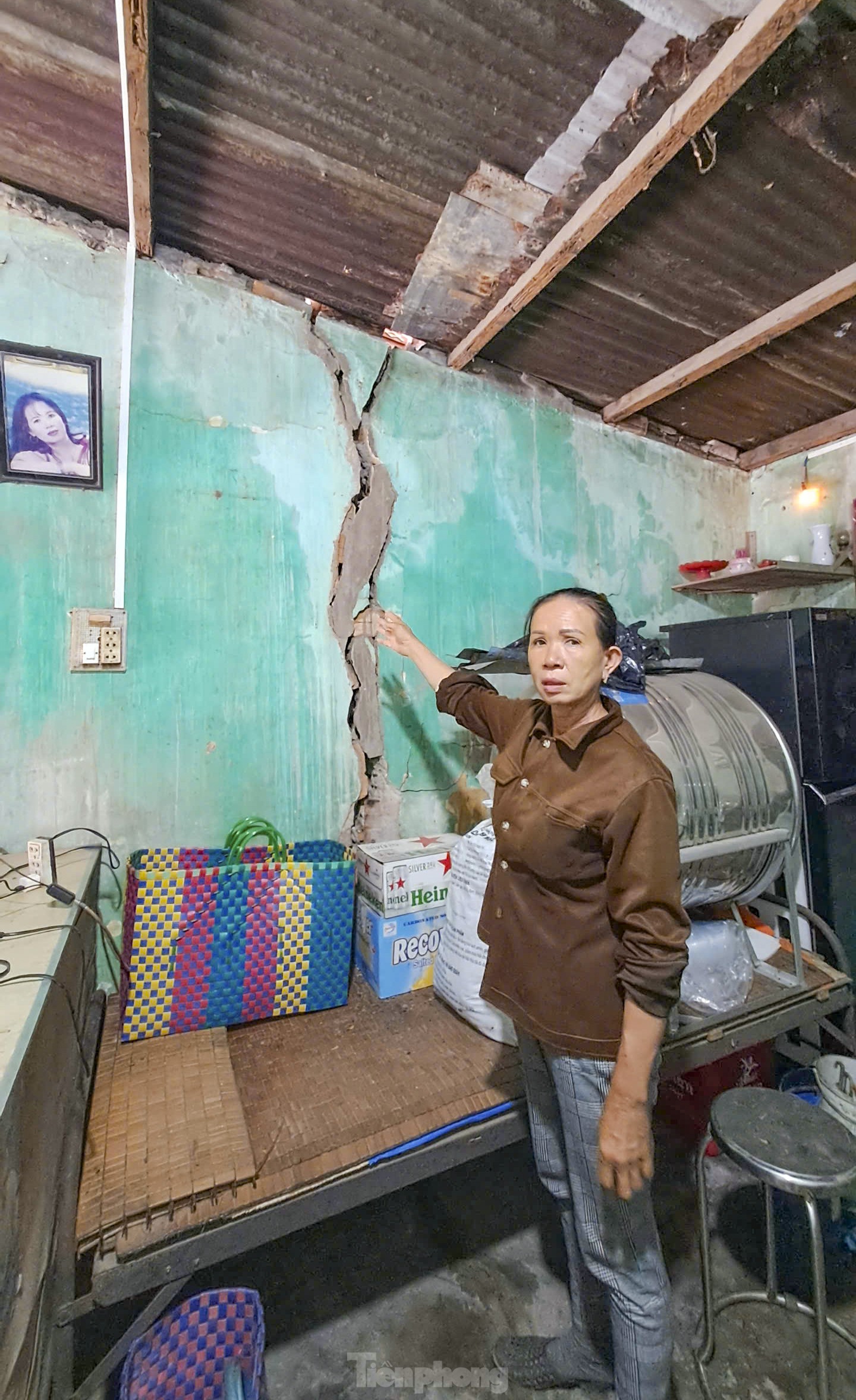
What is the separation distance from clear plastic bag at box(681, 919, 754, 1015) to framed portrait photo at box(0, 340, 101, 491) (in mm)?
2346

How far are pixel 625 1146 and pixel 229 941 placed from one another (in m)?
1.03

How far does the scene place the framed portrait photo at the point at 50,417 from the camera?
1.65m

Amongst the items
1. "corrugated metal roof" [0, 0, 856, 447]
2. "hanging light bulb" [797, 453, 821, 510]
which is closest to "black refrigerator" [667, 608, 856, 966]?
"hanging light bulb" [797, 453, 821, 510]

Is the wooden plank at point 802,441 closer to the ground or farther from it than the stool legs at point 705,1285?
farther from it

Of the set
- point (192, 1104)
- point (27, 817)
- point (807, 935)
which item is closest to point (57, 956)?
point (192, 1104)

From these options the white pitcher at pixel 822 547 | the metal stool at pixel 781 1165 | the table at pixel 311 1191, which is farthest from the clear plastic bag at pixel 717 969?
the white pitcher at pixel 822 547

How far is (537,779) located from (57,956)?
92 centimetres

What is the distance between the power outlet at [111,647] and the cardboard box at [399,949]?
1.09 m

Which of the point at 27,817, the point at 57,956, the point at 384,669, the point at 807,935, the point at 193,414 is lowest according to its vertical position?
the point at 807,935

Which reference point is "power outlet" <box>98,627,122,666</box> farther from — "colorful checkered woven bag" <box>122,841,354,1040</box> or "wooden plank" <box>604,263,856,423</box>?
"wooden plank" <box>604,263,856,423</box>

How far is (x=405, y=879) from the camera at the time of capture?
Answer: 5.93 ft

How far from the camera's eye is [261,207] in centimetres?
168

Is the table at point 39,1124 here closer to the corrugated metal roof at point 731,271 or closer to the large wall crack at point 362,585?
the large wall crack at point 362,585

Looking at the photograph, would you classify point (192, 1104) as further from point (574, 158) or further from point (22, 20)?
point (574, 158)
